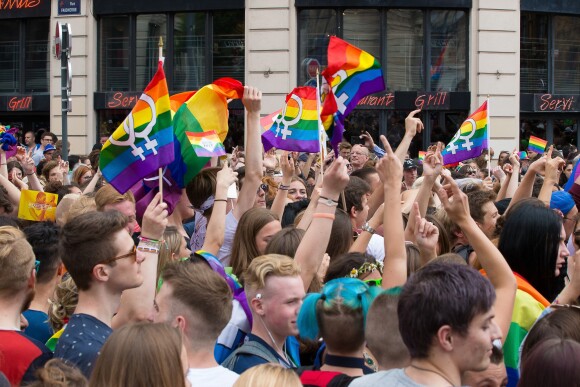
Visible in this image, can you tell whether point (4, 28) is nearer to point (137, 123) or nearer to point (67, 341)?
point (137, 123)

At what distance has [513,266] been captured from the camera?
5648 millimetres

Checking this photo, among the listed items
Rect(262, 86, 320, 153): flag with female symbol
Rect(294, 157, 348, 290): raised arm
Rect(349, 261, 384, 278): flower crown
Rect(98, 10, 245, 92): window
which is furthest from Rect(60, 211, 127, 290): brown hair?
Rect(98, 10, 245, 92): window

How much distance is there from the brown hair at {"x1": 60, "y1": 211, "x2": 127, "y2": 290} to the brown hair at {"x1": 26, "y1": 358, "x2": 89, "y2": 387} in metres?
1.10

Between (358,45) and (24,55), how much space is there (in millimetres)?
9097

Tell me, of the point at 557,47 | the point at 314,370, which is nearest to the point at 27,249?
the point at 314,370

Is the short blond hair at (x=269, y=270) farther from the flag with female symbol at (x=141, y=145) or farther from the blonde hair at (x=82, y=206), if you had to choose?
the blonde hair at (x=82, y=206)

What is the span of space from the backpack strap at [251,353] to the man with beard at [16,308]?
856mm

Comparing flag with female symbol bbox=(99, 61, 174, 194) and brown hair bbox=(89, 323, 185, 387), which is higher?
flag with female symbol bbox=(99, 61, 174, 194)

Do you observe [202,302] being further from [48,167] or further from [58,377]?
[48,167]

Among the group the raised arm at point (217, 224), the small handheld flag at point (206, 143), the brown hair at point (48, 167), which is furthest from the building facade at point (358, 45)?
the raised arm at point (217, 224)

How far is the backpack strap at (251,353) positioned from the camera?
16.1 ft

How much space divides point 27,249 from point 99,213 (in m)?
0.44

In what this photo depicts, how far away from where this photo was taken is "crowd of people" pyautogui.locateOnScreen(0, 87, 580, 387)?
3.67 m

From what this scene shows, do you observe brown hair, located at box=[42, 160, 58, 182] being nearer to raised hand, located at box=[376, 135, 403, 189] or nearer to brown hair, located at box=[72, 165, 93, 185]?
brown hair, located at box=[72, 165, 93, 185]
